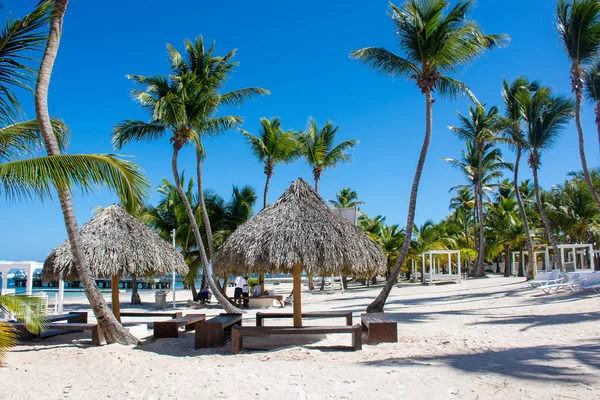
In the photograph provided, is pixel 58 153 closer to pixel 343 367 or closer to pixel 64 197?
pixel 64 197

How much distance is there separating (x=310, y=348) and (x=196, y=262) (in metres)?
13.6

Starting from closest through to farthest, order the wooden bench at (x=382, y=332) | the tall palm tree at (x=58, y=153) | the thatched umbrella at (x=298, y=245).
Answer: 1. the tall palm tree at (x=58, y=153)
2. the thatched umbrella at (x=298, y=245)
3. the wooden bench at (x=382, y=332)

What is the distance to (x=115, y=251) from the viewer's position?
10.6 metres

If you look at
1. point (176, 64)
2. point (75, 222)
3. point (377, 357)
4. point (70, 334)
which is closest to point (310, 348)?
point (377, 357)

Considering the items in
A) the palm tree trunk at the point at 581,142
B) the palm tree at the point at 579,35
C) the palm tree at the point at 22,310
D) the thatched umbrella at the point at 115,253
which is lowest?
the palm tree at the point at 22,310

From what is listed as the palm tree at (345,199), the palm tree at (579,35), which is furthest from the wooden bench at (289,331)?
the palm tree at (345,199)

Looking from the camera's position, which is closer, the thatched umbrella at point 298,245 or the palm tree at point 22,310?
the palm tree at point 22,310

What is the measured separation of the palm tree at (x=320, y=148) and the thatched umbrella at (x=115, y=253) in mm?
11989

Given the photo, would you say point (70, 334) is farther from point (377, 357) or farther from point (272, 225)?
point (377, 357)

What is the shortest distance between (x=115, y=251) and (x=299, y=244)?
4.44 m

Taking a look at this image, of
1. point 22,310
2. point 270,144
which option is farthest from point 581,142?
point 22,310

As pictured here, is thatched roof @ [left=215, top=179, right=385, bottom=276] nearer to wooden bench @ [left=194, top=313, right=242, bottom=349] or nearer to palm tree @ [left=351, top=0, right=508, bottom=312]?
wooden bench @ [left=194, top=313, right=242, bottom=349]

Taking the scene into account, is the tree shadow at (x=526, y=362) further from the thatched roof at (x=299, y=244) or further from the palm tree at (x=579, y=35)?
the palm tree at (x=579, y=35)

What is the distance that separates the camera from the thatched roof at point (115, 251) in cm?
1034
